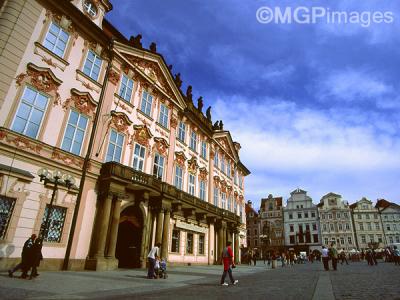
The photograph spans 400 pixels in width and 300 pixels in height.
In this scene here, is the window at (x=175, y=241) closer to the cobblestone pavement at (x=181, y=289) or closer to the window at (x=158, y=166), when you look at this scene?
the window at (x=158, y=166)

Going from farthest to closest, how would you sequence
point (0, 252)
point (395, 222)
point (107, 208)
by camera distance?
point (395, 222)
point (107, 208)
point (0, 252)

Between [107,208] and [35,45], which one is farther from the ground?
[35,45]

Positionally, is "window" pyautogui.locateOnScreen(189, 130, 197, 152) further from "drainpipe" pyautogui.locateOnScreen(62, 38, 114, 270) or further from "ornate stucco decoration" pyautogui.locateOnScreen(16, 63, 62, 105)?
"ornate stucco decoration" pyautogui.locateOnScreen(16, 63, 62, 105)

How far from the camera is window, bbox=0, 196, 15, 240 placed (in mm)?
12404

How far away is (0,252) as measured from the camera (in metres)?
12.0

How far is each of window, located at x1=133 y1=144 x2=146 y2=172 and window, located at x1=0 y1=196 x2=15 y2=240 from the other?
28.2ft

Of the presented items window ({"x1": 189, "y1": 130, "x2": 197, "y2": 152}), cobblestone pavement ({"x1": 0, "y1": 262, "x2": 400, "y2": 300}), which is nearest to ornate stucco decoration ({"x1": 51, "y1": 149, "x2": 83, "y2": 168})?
cobblestone pavement ({"x1": 0, "y1": 262, "x2": 400, "y2": 300})

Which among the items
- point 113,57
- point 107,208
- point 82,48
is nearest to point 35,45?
point 82,48

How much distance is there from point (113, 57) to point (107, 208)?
1103 cm

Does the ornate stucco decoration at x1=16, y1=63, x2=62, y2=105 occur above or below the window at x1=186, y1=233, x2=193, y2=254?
above

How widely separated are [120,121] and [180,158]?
792 centimetres

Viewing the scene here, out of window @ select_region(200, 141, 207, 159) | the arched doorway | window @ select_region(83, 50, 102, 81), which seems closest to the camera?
window @ select_region(83, 50, 102, 81)

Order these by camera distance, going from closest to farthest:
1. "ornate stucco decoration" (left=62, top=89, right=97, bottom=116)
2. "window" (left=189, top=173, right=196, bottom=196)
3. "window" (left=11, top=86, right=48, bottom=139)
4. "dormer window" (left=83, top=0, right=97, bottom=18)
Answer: "window" (left=11, top=86, right=48, bottom=139) → "ornate stucco decoration" (left=62, top=89, right=97, bottom=116) → "dormer window" (left=83, top=0, right=97, bottom=18) → "window" (left=189, top=173, right=196, bottom=196)

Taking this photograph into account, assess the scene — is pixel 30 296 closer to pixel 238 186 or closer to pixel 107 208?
pixel 107 208
